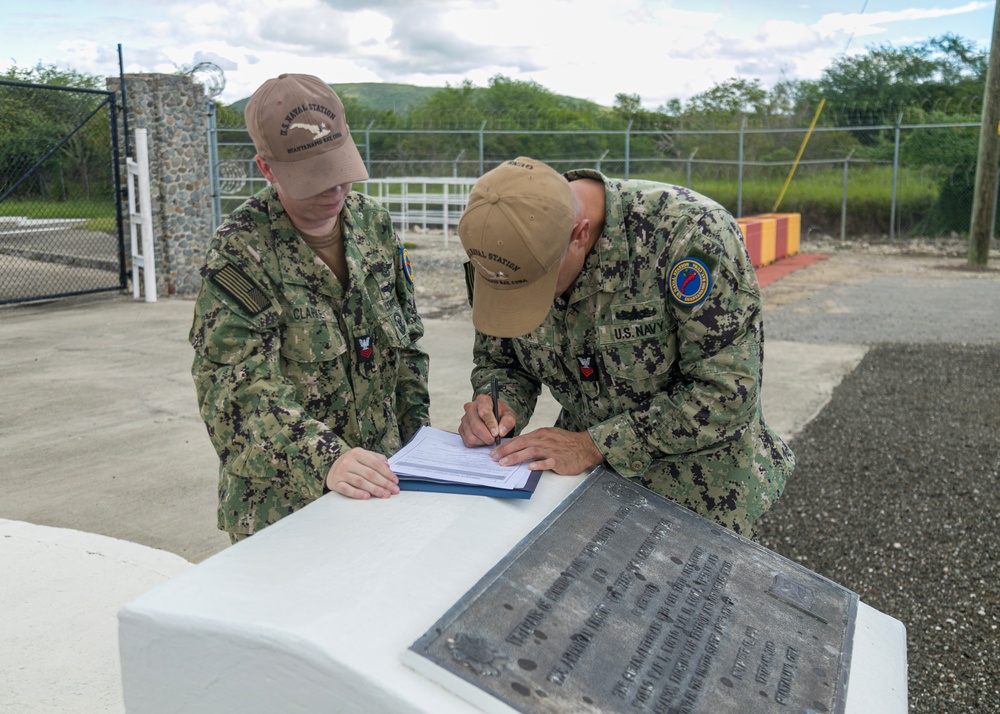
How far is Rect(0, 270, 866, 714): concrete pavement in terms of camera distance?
2.44m

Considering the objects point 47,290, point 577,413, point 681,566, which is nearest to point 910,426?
point 577,413

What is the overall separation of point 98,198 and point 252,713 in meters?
10.4

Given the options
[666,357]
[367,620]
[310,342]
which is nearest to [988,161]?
[666,357]

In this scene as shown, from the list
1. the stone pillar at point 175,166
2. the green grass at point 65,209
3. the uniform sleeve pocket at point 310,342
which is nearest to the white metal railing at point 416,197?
the green grass at point 65,209

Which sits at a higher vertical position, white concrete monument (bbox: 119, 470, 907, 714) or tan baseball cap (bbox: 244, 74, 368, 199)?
tan baseball cap (bbox: 244, 74, 368, 199)

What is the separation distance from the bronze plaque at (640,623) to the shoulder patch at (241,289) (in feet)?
2.67

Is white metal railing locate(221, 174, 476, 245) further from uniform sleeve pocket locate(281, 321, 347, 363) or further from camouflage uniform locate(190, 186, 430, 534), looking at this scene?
uniform sleeve pocket locate(281, 321, 347, 363)

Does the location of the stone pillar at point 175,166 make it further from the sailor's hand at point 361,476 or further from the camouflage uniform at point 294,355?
the sailor's hand at point 361,476

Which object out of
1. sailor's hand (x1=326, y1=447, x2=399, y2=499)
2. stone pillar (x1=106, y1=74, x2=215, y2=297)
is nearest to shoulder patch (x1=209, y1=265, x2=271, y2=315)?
sailor's hand (x1=326, y1=447, x2=399, y2=499)

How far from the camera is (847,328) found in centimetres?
838

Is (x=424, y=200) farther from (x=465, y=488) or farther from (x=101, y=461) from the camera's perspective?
(x=465, y=488)

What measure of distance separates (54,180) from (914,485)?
940cm

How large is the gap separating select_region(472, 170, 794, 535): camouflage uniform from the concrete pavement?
1.38 meters

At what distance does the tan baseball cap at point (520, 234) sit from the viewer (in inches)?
64.3
